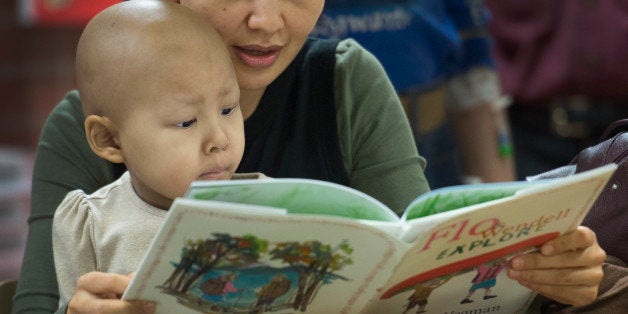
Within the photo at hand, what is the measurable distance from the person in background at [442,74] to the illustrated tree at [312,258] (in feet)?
4.12

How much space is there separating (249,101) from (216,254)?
0.55 metres

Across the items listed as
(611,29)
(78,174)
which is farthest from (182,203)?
(611,29)

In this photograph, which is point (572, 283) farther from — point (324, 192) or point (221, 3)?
point (221, 3)

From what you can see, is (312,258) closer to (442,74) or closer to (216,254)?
(216,254)

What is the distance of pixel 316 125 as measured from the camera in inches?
64.4

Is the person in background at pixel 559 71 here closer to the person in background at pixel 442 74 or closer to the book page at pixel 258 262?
the person in background at pixel 442 74

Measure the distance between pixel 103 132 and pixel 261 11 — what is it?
281mm

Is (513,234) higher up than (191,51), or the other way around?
(191,51)

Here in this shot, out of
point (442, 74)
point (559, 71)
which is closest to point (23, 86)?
point (442, 74)

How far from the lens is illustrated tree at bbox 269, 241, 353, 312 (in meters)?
1.09

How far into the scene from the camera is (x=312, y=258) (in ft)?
3.65

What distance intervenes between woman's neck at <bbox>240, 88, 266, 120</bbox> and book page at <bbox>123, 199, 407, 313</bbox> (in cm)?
49

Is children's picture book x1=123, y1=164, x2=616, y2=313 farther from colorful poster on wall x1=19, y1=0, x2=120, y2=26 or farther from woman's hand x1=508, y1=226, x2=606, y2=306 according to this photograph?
colorful poster on wall x1=19, y1=0, x2=120, y2=26

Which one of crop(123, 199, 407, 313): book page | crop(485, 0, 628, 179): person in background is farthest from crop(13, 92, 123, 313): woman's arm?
crop(485, 0, 628, 179): person in background
